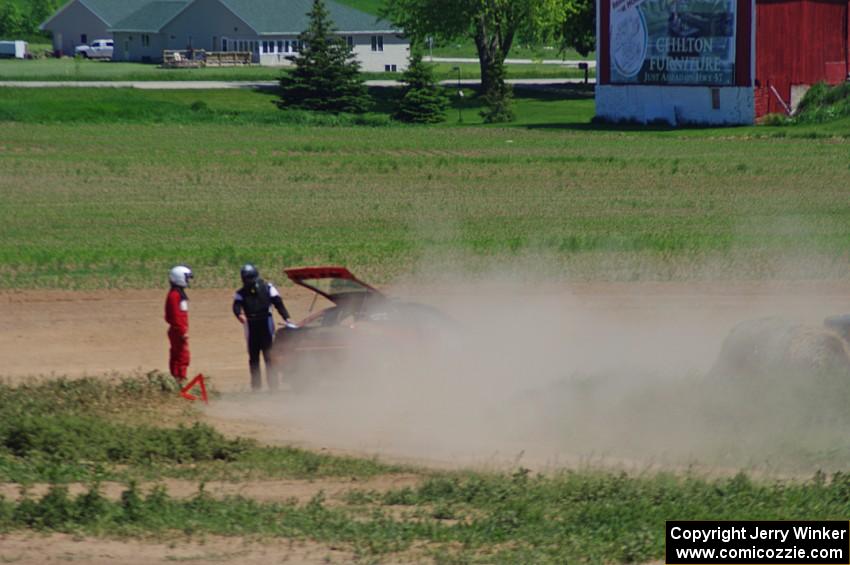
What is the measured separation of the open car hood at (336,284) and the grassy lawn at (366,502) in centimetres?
336

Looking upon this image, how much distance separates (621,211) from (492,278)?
9.28 meters

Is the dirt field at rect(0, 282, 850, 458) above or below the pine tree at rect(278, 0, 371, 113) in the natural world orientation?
below

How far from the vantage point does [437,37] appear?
3174 inches

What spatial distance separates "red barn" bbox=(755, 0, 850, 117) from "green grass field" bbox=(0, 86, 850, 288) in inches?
137

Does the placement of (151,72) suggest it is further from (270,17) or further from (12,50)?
(12,50)

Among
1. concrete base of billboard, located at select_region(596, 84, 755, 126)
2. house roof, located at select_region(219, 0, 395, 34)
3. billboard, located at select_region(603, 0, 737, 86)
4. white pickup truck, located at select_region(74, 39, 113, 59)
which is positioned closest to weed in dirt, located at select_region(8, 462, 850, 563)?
concrete base of billboard, located at select_region(596, 84, 755, 126)

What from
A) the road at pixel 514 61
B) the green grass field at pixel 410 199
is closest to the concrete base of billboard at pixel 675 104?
the green grass field at pixel 410 199

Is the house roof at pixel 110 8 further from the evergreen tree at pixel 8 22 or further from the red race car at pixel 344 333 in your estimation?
the red race car at pixel 344 333

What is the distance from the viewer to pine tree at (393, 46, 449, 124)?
6341 centimetres

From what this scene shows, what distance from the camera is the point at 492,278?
924 inches

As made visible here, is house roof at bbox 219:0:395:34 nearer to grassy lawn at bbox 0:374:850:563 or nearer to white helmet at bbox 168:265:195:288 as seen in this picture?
white helmet at bbox 168:265:195:288

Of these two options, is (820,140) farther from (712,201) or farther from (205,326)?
(205,326)

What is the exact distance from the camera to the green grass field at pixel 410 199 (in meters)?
25.0

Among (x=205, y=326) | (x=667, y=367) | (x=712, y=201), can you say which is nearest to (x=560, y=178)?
(x=712, y=201)
